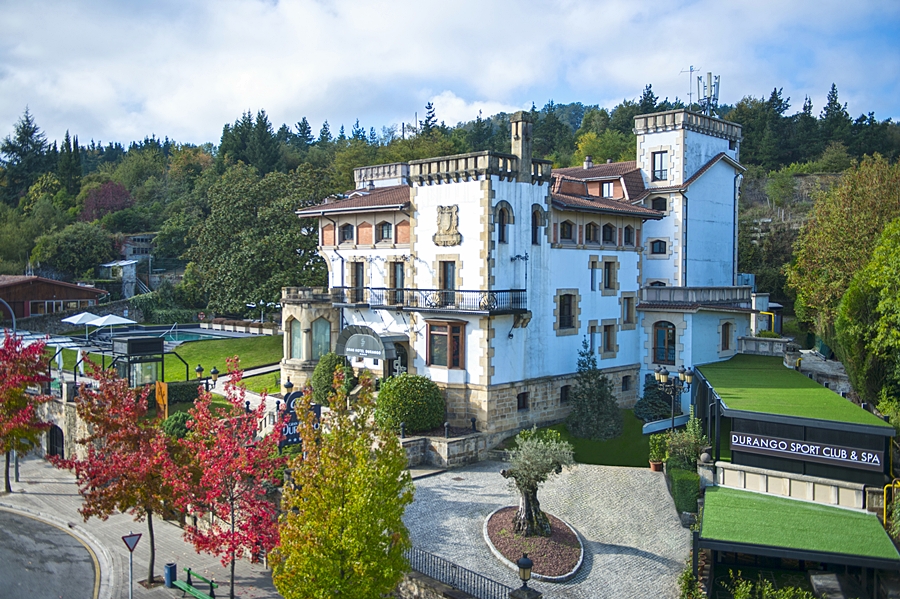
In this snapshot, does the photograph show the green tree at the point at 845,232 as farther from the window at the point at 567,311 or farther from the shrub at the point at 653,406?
the window at the point at 567,311

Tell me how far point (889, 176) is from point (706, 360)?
14.2 metres

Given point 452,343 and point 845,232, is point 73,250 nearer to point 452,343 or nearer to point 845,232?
point 452,343

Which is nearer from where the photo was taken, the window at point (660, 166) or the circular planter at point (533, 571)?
the circular planter at point (533, 571)

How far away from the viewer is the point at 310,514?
55.4ft

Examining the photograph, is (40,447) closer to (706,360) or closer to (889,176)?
(706,360)

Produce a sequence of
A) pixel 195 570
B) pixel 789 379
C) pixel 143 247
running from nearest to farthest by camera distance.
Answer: pixel 195 570 < pixel 789 379 < pixel 143 247

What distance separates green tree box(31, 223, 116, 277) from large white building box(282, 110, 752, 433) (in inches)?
2103

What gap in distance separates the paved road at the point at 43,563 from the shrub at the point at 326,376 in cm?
1233

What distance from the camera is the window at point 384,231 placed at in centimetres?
3756

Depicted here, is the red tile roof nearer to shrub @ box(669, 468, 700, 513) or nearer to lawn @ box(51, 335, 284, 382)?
lawn @ box(51, 335, 284, 382)

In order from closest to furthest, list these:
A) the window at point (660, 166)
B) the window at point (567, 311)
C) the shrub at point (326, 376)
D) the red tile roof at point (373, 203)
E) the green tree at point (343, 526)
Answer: the green tree at point (343, 526)
the shrub at point (326, 376)
the red tile roof at point (373, 203)
the window at point (567, 311)
the window at point (660, 166)

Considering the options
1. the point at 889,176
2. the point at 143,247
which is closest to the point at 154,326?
the point at 143,247

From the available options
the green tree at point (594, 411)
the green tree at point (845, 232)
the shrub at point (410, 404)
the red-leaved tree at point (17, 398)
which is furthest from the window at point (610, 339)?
the red-leaved tree at point (17, 398)

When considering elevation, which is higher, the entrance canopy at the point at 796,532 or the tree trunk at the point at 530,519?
the entrance canopy at the point at 796,532
